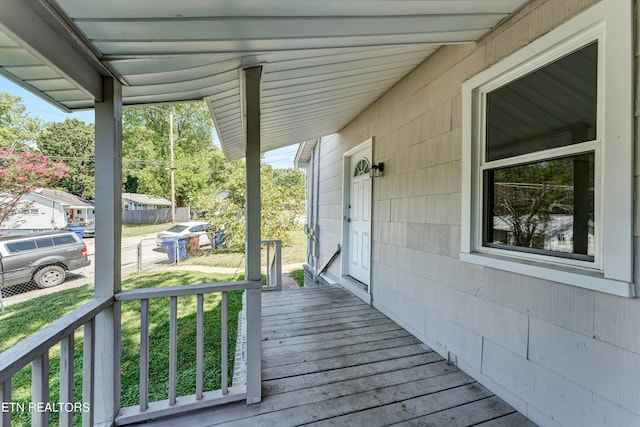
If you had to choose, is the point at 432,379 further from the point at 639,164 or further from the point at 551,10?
the point at 551,10

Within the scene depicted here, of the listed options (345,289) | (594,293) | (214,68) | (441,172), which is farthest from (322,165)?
(594,293)

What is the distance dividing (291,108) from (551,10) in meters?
→ 2.35

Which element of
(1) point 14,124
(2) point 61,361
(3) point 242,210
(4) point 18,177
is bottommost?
(2) point 61,361

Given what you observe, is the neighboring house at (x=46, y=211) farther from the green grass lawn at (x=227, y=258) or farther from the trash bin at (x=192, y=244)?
the trash bin at (x=192, y=244)

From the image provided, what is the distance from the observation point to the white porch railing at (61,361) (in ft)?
3.18

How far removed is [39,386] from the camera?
1.14 metres

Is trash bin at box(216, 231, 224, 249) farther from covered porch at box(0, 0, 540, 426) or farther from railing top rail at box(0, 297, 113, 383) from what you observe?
railing top rail at box(0, 297, 113, 383)

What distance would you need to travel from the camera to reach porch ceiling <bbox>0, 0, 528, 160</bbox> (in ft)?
3.80

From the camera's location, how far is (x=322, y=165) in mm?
6250

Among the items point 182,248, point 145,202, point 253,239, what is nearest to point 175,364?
point 253,239

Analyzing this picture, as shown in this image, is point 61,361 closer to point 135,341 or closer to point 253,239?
point 253,239

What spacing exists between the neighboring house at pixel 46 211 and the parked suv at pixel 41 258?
3.37 feet

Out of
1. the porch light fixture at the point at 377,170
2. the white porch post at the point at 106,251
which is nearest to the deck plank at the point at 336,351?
the white porch post at the point at 106,251

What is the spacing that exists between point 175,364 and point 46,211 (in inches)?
85.6
